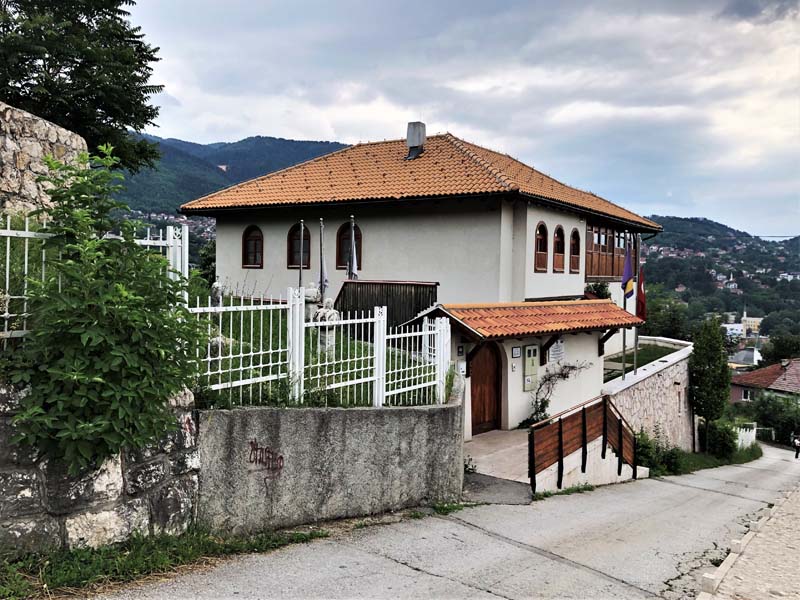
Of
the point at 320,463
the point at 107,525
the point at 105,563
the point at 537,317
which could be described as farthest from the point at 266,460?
the point at 537,317

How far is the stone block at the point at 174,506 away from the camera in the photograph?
204 inches

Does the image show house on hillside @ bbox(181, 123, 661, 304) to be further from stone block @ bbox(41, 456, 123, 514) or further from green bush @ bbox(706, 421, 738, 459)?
stone block @ bbox(41, 456, 123, 514)

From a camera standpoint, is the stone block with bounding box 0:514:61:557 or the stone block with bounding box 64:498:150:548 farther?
the stone block with bounding box 64:498:150:548

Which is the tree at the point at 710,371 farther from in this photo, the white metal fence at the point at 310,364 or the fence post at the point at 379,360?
the fence post at the point at 379,360

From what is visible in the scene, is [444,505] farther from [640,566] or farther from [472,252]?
[472,252]

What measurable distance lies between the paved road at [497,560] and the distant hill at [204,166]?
19.2m

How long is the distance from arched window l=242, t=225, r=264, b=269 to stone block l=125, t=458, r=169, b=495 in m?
16.1

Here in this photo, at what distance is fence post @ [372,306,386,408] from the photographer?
24.3 ft

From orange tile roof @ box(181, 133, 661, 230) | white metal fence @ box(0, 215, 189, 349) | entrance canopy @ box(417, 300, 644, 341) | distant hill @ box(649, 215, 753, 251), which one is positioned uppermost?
distant hill @ box(649, 215, 753, 251)

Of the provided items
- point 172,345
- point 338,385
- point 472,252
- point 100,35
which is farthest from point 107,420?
point 100,35

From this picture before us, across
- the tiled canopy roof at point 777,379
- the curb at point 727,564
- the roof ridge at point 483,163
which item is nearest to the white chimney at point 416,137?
the roof ridge at point 483,163

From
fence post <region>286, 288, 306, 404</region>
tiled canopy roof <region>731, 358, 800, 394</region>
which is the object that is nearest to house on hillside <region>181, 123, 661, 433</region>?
fence post <region>286, 288, 306, 404</region>

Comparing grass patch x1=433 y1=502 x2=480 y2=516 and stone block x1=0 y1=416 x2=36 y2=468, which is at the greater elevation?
stone block x1=0 y1=416 x2=36 y2=468

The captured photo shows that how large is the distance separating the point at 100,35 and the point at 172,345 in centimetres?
1812
